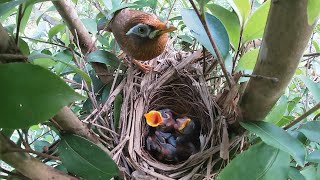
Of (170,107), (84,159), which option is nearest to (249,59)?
(84,159)

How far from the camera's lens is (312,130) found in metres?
0.71

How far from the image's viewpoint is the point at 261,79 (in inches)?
21.7

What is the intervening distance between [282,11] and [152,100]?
80 centimetres

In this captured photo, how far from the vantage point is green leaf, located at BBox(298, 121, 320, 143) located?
696mm

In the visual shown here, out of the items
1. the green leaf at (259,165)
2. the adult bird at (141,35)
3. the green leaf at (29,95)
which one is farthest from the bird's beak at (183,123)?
the green leaf at (29,95)

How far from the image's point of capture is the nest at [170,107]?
0.87 m

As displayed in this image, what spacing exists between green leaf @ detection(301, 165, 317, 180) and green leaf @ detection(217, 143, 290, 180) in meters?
0.13

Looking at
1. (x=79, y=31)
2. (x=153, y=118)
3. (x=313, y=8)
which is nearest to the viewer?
(x=313, y=8)

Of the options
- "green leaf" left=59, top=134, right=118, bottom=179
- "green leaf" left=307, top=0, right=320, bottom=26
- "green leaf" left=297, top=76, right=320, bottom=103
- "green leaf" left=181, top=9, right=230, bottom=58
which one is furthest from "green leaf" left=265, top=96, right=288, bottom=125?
"green leaf" left=307, top=0, right=320, bottom=26

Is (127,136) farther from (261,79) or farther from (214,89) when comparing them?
(261,79)

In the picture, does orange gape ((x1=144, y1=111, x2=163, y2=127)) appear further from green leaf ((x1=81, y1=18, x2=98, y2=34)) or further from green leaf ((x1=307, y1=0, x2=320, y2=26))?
green leaf ((x1=307, y1=0, x2=320, y2=26))

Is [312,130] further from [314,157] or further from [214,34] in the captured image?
[214,34]

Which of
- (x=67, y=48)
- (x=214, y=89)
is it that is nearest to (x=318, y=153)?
(x=214, y=89)

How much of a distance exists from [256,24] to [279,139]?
0.68 ft
